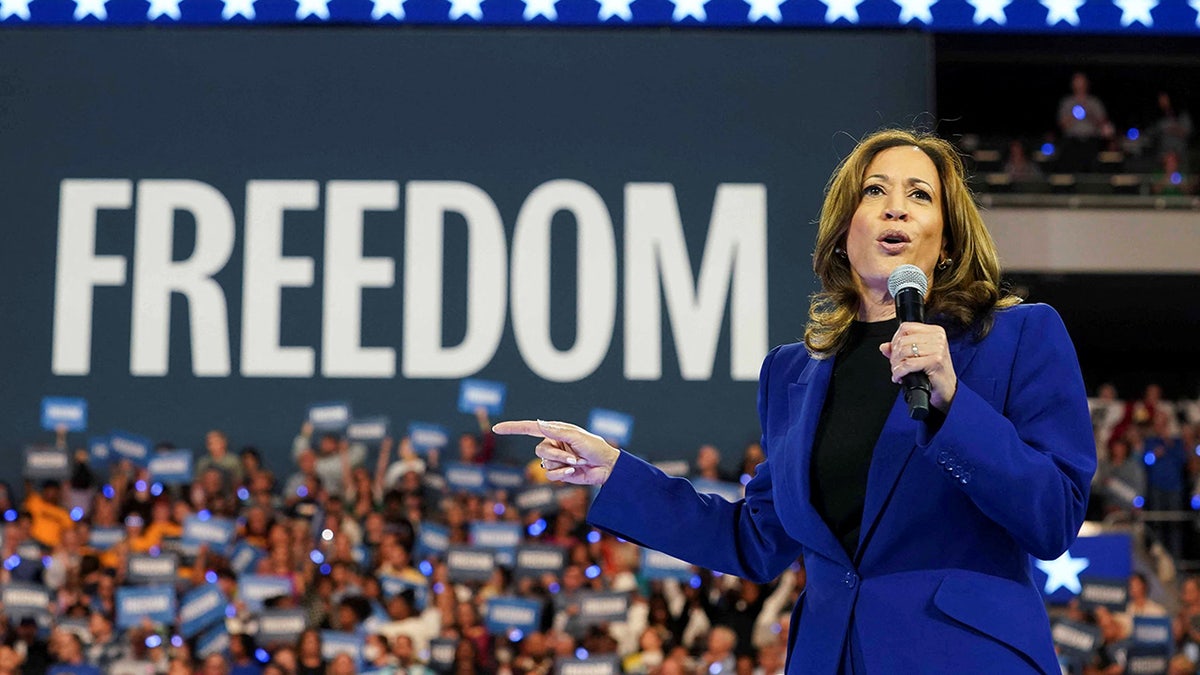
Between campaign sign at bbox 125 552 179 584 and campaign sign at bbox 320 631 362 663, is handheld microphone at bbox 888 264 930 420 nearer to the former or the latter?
campaign sign at bbox 320 631 362 663

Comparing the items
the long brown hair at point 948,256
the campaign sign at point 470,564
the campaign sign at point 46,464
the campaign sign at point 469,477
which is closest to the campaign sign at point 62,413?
the campaign sign at point 46,464

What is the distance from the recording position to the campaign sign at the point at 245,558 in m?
9.05

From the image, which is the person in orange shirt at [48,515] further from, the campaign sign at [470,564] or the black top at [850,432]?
the black top at [850,432]

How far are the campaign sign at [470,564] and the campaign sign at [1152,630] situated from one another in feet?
11.4

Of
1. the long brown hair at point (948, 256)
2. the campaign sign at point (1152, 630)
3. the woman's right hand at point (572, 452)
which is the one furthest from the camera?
the campaign sign at point (1152, 630)

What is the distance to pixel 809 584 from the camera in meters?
1.84

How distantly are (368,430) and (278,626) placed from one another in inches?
104

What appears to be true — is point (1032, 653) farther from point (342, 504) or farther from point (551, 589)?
point (342, 504)

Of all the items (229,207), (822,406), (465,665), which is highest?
(229,207)

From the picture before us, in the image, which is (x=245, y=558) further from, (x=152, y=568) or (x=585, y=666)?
(x=585, y=666)

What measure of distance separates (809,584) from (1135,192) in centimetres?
1133

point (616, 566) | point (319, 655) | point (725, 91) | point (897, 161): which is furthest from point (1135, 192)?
point (897, 161)

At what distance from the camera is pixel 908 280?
Answer: 1729 mm

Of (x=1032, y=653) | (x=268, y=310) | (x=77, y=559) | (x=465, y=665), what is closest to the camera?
(x=1032, y=653)
